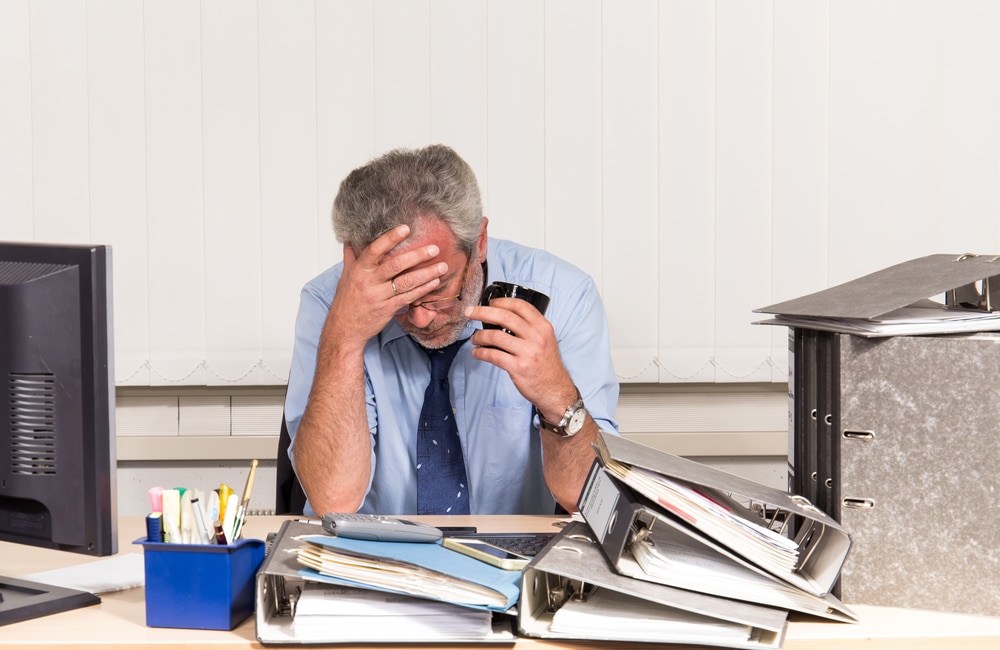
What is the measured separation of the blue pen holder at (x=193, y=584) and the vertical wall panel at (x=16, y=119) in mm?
→ 1517

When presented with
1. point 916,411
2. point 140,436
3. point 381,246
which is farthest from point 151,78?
point 916,411

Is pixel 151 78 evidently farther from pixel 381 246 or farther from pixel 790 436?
pixel 790 436

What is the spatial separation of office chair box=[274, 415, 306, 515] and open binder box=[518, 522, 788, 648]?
0.87m

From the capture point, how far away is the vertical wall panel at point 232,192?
209cm

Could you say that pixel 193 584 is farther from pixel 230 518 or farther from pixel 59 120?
pixel 59 120

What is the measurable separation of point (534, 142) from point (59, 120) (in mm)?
1125

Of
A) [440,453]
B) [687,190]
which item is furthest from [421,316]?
[687,190]

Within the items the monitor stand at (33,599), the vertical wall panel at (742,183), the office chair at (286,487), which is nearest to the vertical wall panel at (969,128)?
the vertical wall panel at (742,183)

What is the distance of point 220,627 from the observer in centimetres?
90

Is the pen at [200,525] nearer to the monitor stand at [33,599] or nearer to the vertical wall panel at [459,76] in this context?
the monitor stand at [33,599]

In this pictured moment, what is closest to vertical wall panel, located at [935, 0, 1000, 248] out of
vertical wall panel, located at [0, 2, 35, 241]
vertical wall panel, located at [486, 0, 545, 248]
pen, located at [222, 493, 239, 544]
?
vertical wall panel, located at [486, 0, 545, 248]

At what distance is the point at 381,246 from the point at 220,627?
2.34 ft

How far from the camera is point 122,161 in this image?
2.11 metres

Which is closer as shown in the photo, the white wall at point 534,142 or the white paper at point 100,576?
the white paper at point 100,576
